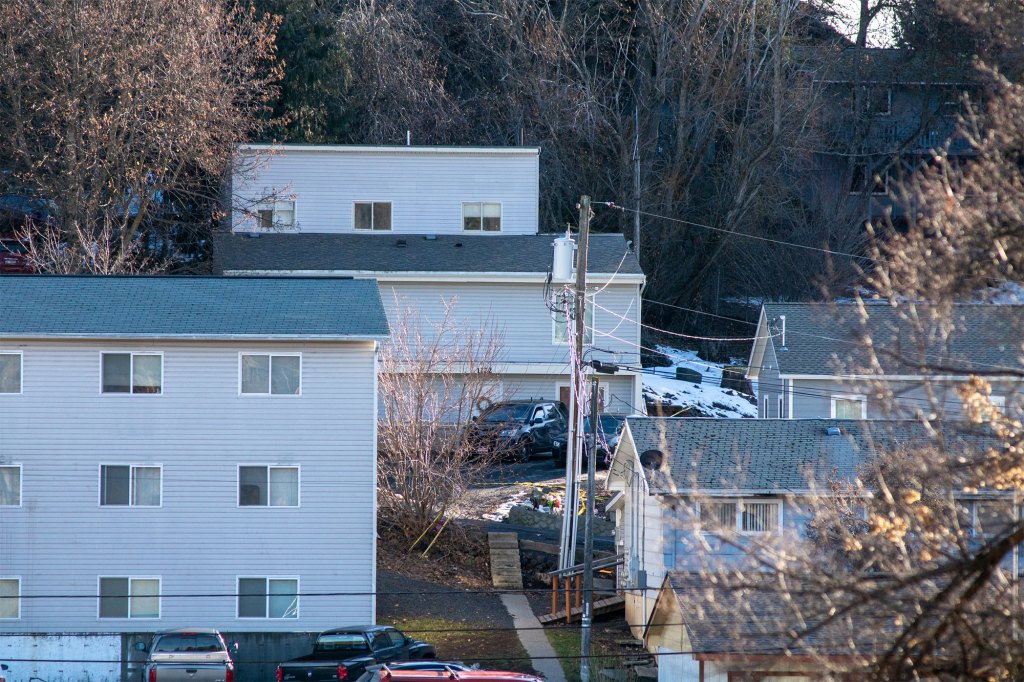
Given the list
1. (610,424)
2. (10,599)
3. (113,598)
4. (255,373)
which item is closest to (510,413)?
(610,424)

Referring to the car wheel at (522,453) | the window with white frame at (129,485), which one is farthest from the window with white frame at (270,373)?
the car wheel at (522,453)

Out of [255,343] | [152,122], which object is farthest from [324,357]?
[152,122]

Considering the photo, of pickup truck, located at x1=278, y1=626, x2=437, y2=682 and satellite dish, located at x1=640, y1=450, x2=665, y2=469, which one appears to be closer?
pickup truck, located at x1=278, y1=626, x2=437, y2=682

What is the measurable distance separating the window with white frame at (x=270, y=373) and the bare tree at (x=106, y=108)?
1228 cm

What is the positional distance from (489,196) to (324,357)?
17980 millimetres

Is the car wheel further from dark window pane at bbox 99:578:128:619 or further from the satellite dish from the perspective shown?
dark window pane at bbox 99:578:128:619

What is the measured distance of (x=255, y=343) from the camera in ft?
86.7

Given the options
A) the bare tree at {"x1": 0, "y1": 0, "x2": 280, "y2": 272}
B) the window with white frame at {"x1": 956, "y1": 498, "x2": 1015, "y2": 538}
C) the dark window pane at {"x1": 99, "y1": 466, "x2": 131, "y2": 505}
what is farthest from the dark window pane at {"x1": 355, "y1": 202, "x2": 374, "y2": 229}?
the window with white frame at {"x1": 956, "y1": 498, "x2": 1015, "y2": 538}

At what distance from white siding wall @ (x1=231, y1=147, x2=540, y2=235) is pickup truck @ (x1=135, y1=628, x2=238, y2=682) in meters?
22.5

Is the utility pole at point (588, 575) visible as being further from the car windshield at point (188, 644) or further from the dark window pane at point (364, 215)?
the dark window pane at point (364, 215)

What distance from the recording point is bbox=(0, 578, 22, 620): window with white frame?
25516 mm

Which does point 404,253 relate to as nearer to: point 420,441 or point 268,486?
point 420,441

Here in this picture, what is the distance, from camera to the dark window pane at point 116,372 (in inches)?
1038

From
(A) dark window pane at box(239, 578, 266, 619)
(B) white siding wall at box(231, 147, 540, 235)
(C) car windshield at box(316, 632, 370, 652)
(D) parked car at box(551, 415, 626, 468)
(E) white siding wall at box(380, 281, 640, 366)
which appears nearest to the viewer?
(C) car windshield at box(316, 632, 370, 652)
